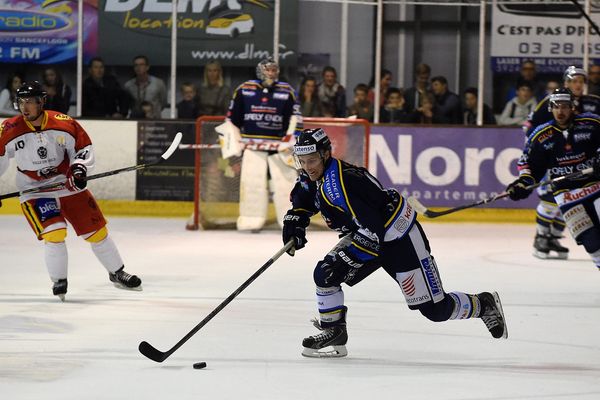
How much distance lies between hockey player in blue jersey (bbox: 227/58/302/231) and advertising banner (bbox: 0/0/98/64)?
1.83 meters

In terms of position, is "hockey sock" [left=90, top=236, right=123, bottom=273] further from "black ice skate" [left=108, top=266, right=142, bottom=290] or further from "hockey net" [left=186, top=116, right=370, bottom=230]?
"hockey net" [left=186, top=116, right=370, bottom=230]

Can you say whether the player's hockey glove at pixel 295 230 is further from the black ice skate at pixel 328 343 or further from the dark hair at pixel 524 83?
the dark hair at pixel 524 83

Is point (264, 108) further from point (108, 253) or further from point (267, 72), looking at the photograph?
point (108, 253)

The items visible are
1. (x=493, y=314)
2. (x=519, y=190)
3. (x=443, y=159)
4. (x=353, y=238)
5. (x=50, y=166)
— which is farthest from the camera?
(x=443, y=159)

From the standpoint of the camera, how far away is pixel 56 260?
20.1ft

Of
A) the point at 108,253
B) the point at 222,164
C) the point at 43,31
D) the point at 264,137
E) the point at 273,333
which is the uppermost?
the point at 43,31

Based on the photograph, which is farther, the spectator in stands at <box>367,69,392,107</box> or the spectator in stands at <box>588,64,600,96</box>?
the spectator in stands at <box>367,69,392,107</box>

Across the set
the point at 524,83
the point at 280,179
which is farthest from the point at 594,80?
the point at 280,179

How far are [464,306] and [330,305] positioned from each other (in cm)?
54

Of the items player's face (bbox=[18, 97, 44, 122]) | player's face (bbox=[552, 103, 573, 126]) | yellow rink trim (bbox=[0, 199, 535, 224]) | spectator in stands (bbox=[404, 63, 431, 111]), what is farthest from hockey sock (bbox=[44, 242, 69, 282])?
spectator in stands (bbox=[404, 63, 431, 111])

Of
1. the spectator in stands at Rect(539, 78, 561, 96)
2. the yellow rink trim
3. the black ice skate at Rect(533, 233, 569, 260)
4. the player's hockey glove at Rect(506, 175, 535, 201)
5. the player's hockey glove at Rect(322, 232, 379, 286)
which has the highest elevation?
the spectator in stands at Rect(539, 78, 561, 96)

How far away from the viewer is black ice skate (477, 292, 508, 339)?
191 inches

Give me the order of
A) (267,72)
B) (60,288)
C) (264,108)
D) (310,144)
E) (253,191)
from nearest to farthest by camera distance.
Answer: (310,144)
(60,288)
(267,72)
(264,108)
(253,191)

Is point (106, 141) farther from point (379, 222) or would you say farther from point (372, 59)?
point (379, 222)
